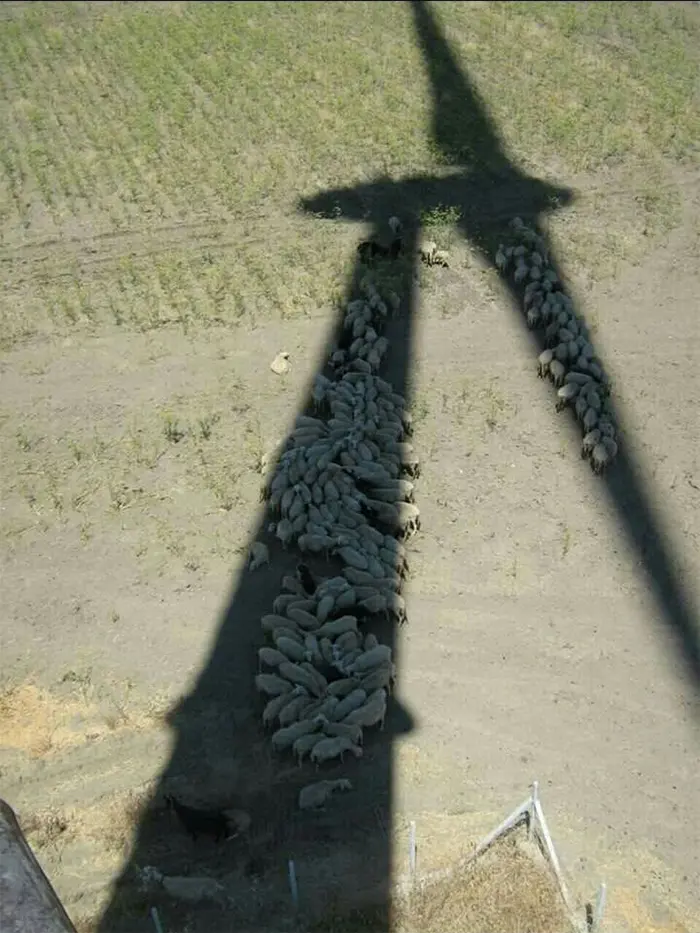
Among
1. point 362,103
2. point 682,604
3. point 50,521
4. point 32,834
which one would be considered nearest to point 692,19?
point 362,103

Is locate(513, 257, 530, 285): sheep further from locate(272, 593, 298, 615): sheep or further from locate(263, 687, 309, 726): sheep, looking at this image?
locate(263, 687, 309, 726): sheep

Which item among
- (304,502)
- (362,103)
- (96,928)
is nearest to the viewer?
(96,928)

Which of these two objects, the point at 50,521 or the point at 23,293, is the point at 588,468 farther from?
the point at 23,293

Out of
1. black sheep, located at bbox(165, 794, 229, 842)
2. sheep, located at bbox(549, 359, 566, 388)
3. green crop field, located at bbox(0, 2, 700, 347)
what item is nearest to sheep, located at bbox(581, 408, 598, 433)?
sheep, located at bbox(549, 359, 566, 388)

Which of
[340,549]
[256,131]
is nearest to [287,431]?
[340,549]

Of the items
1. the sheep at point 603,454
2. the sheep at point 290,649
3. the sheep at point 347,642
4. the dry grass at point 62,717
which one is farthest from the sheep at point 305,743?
the sheep at point 603,454

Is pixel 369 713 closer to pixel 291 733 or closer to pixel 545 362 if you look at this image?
pixel 291 733
